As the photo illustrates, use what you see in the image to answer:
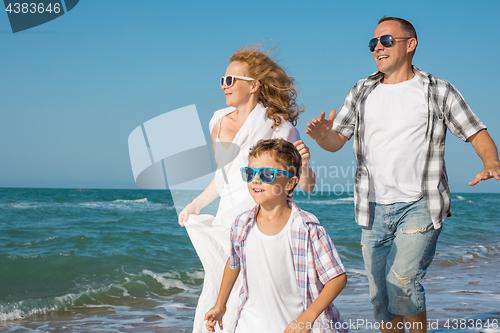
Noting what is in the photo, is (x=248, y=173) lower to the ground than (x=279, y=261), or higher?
higher

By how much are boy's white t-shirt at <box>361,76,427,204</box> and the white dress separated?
60 centimetres

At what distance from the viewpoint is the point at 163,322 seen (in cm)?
528

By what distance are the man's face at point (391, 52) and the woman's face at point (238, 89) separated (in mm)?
989

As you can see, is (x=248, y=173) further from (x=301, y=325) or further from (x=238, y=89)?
(x=238, y=89)

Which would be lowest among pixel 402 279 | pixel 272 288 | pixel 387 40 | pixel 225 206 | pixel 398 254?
pixel 402 279

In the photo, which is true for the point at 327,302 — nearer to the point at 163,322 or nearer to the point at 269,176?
the point at 269,176

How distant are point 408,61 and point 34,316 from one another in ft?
18.5

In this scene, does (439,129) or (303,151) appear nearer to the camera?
(303,151)

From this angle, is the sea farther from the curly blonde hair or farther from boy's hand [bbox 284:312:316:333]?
boy's hand [bbox 284:312:316:333]

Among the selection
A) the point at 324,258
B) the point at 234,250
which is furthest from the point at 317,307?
the point at 234,250

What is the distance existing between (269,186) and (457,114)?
5.18 feet

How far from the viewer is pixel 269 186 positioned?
2279mm

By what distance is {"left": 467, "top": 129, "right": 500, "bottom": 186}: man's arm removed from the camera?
2.56m

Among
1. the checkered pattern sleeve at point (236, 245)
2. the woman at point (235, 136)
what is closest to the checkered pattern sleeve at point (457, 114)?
the woman at point (235, 136)
